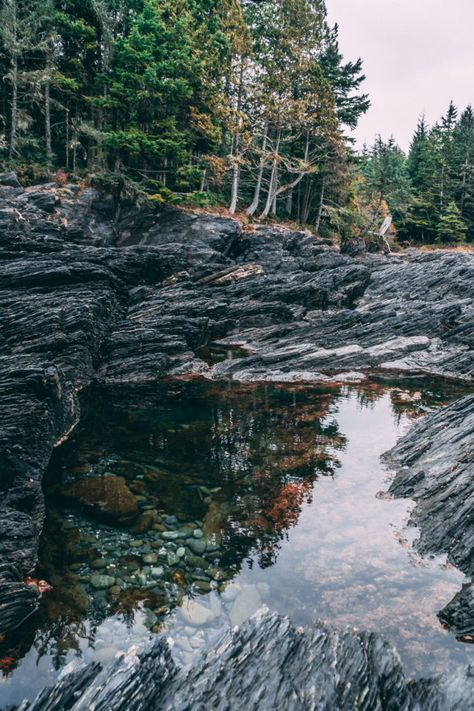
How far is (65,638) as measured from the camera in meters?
6.36

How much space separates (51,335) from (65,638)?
45.0ft

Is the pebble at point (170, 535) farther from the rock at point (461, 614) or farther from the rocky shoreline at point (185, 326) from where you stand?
the rock at point (461, 614)

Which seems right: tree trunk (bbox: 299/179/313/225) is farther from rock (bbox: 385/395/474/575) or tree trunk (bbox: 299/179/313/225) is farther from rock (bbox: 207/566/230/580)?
rock (bbox: 207/566/230/580)

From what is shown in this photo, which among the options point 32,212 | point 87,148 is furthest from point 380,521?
point 87,148

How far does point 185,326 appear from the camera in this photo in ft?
79.0

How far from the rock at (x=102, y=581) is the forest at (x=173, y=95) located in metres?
36.0

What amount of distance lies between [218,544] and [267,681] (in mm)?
3764

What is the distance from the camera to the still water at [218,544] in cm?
642

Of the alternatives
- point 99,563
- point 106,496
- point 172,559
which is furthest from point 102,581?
point 106,496

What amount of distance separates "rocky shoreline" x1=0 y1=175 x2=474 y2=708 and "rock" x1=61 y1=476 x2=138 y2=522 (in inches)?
37.5

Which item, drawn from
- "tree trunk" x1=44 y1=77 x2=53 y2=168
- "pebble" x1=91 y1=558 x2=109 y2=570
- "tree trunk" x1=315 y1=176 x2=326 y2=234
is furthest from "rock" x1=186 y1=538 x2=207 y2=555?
"tree trunk" x1=315 y1=176 x2=326 y2=234

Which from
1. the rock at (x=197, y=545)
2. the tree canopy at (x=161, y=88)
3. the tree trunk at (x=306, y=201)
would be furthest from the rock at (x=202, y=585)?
the tree trunk at (x=306, y=201)

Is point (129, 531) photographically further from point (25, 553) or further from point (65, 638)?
point (65, 638)

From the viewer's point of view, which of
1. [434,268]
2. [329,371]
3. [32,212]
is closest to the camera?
[329,371]
